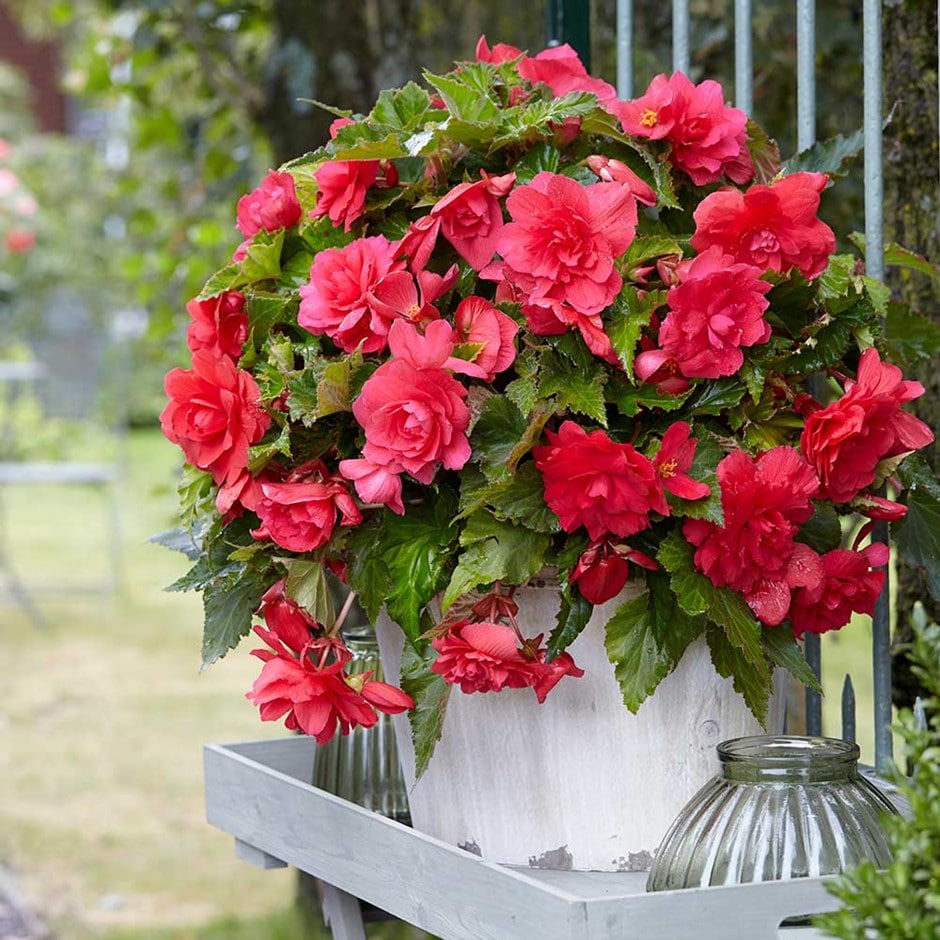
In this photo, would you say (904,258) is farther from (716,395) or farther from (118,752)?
(118,752)

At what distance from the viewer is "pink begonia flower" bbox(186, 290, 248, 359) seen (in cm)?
91

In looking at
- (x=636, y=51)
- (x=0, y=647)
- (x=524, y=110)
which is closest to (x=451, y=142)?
(x=524, y=110)

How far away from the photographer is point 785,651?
2.79 ft

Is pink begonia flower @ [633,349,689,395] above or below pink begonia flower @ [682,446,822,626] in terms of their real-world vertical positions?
above

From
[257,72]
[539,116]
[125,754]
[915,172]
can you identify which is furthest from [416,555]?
[125,754]

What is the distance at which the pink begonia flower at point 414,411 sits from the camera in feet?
2.61

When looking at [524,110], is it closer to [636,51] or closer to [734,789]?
[734,789]

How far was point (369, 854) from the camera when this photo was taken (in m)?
0.90

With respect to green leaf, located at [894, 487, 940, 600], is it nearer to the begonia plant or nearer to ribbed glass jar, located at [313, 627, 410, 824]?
the begonia plant

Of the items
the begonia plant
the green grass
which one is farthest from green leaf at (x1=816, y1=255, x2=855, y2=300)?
the green grass

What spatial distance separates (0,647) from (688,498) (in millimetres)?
4673

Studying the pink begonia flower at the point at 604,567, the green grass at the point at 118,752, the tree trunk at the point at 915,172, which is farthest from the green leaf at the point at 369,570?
the green grass at the point at 118,752

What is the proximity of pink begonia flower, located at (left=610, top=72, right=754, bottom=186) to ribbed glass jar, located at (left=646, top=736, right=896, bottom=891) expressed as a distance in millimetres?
326

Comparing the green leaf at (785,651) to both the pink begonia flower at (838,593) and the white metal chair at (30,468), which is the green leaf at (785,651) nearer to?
the pink begonia flower at (838,593)
